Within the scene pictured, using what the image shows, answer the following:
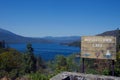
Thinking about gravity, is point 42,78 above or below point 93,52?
below

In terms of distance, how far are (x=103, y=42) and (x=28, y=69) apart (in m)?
31.7

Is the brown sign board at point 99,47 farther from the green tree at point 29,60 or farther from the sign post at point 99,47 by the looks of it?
the green tree at point 29,60

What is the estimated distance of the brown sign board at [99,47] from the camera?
11711 mm

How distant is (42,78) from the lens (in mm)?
12750

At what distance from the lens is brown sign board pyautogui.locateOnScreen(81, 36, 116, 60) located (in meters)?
11.7

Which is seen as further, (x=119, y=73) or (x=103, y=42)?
(x=119, y=73)

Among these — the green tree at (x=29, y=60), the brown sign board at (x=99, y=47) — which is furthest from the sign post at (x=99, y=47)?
the green tree at (x=29, y=60)

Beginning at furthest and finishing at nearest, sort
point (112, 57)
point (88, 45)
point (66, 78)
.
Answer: point (88, 45), point (112, 57), point (66, 78)

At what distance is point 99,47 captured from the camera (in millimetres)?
12109

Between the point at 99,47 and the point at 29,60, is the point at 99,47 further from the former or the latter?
the point at 29,60

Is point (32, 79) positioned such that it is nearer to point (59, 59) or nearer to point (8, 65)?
point (59, 59)

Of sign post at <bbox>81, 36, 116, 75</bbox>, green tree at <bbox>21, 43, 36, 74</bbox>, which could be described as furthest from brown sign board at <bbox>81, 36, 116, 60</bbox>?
green tree at <bbox>21, 43, 36, 74</bbox>

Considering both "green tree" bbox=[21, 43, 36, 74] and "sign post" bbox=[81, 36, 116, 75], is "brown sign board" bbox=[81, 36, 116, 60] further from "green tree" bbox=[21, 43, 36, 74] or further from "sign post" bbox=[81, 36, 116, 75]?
"green tree" bbox=[21, 43, 36, 74]

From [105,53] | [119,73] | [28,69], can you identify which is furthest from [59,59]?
[105,53]
